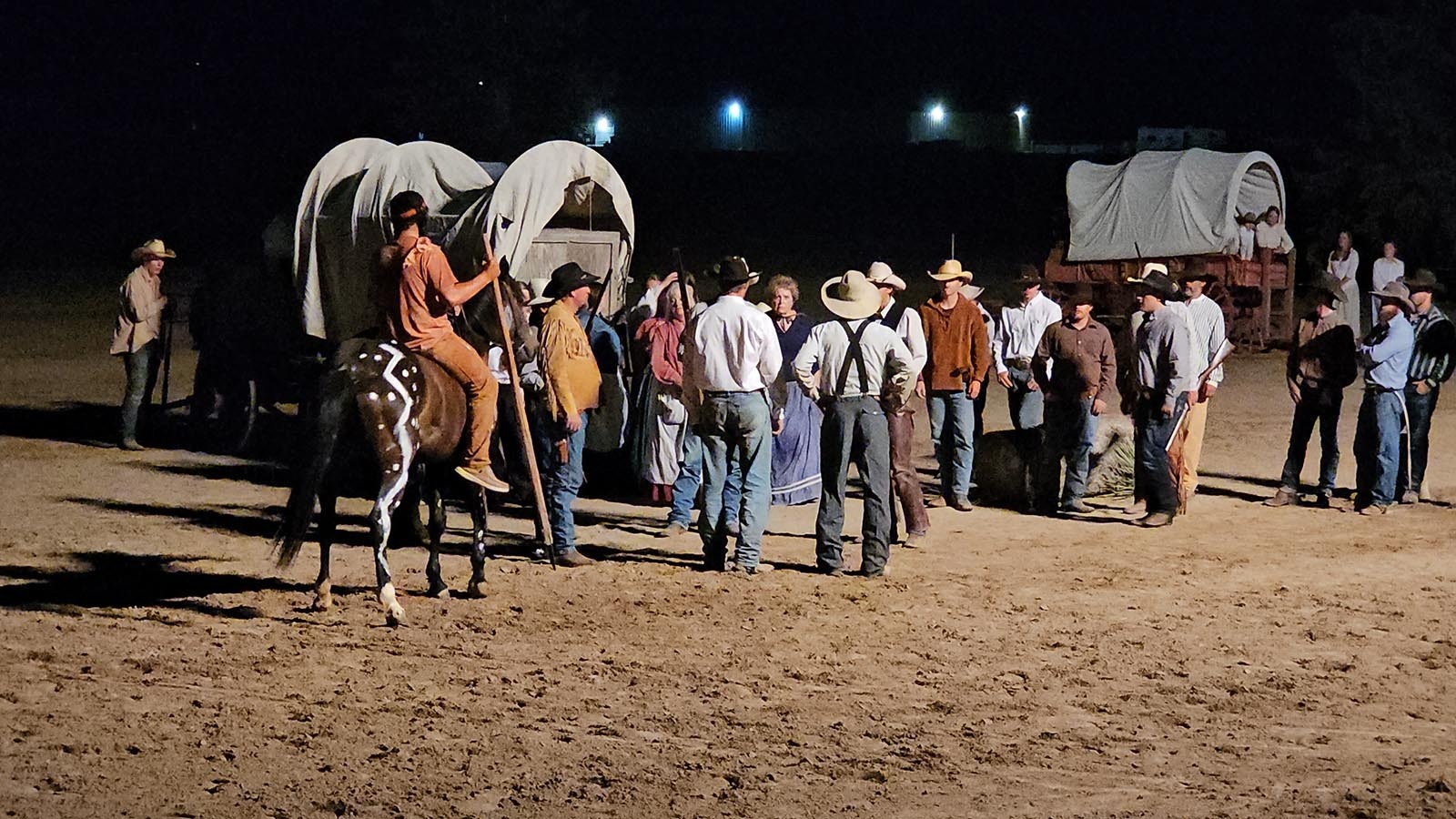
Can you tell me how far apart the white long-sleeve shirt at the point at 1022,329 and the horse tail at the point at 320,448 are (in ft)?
19.8

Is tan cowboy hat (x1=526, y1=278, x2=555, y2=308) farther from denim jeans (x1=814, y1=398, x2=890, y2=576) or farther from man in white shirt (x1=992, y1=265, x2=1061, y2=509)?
man in white shirt (x1=992, y1=265, x2=1061, y2=509)

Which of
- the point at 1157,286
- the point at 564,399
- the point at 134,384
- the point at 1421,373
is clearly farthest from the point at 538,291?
the point at 1421,373

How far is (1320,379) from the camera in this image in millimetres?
12438

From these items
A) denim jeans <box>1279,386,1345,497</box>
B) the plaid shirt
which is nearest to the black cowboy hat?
denim jeans <box>1279,386,1345,497</box>

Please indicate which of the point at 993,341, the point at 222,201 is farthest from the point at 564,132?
the point at 993,341

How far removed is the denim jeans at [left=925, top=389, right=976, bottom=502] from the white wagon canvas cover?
39.6 feet

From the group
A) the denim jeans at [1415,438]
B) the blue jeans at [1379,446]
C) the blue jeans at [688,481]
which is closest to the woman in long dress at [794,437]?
the blue jeans at [688,481]

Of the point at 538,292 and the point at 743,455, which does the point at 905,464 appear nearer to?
the point at 743,455

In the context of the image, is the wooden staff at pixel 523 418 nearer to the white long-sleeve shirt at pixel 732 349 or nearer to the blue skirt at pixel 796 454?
the white long-sleeve shirt at pixel 732 349

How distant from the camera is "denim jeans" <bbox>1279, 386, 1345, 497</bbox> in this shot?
1249 cm

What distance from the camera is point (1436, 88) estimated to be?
3469 centimetres

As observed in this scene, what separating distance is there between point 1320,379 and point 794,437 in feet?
13.2

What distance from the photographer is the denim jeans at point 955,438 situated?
12258 mm

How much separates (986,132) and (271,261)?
55.8 meters
